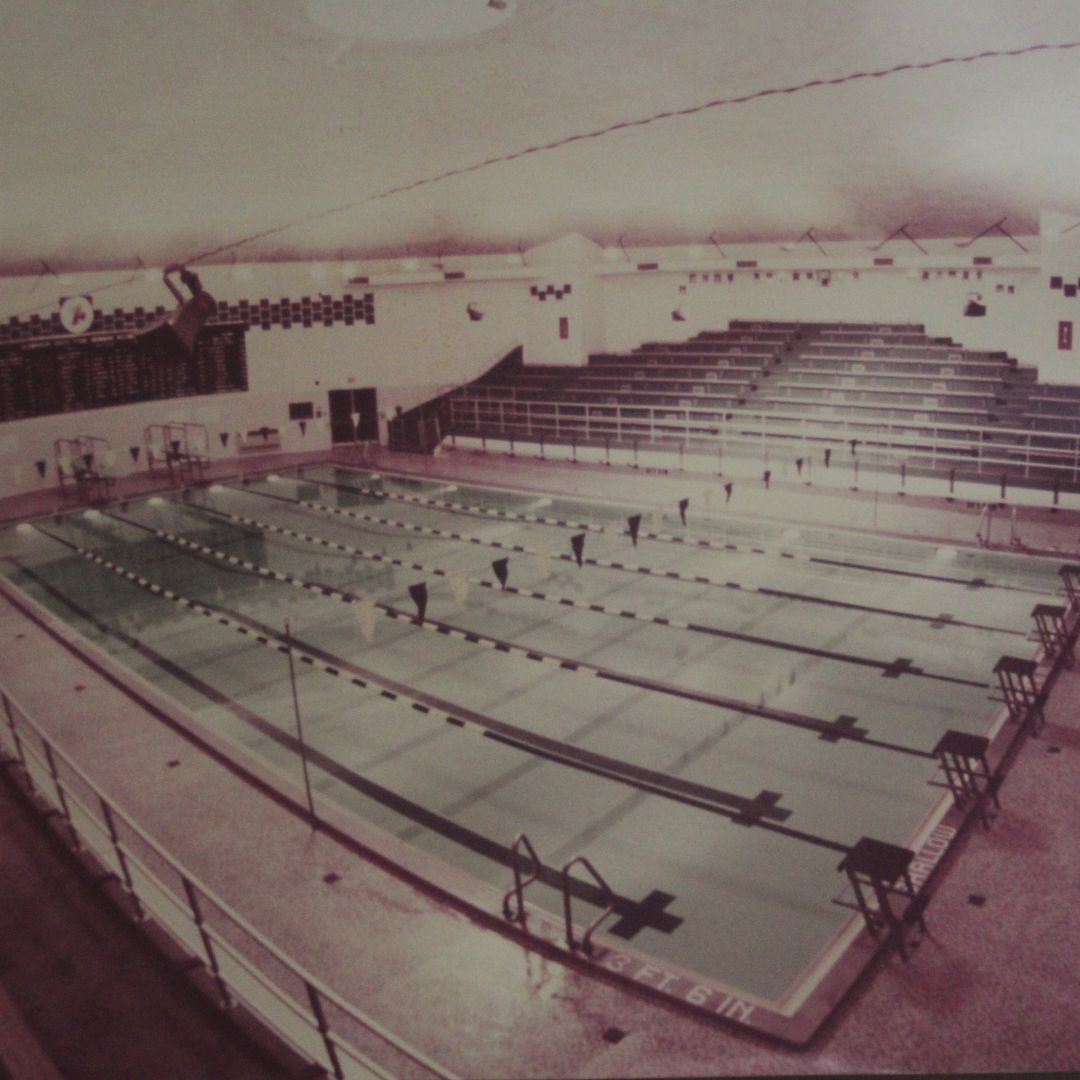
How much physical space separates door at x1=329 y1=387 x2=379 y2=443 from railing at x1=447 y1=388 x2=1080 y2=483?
6.04ft

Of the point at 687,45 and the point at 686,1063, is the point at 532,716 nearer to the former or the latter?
the point at 686,1063

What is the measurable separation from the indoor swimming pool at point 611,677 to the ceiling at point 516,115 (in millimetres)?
3864

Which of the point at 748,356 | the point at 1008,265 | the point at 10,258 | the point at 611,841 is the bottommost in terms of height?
the point at 611,841

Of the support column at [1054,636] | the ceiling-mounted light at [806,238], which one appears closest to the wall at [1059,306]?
the ceiling-mounted light at [806,238]

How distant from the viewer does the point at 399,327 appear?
20.7 meters

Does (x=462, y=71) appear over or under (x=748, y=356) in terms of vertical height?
over

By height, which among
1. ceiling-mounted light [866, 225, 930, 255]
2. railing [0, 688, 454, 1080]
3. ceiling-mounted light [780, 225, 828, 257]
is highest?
ceiling-mounted light [780, 225, 828, 257]

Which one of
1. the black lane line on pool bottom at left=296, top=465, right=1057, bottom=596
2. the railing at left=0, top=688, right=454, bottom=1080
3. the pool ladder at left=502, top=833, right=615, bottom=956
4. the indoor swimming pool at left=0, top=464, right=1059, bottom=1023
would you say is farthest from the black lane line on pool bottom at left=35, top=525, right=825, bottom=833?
the black lane line on pool bottom at left=296, top=465, right=1057, bottom=596

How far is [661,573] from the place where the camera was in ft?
36.0

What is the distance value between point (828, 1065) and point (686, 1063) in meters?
0.58

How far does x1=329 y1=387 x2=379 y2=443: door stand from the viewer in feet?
67.4

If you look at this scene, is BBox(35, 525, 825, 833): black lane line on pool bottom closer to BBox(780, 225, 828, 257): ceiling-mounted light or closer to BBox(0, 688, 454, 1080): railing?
BBox(0, 688, 454, 1080): railing

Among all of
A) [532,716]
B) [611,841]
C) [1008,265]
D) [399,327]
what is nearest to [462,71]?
[532,716]

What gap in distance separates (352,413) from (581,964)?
55.7 feet
